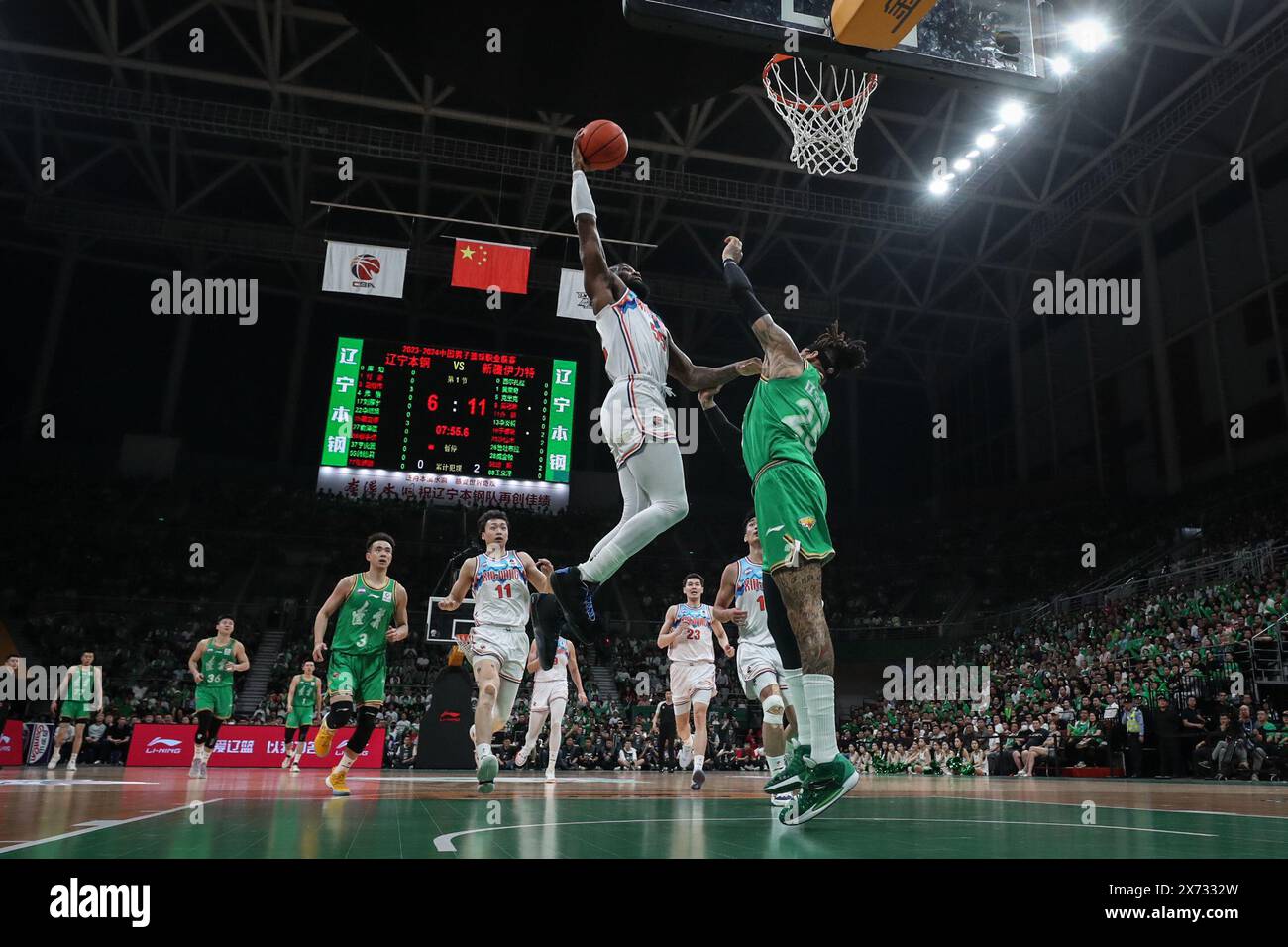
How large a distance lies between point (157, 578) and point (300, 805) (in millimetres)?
23014

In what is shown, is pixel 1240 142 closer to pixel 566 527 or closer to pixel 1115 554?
pixel 1115 554

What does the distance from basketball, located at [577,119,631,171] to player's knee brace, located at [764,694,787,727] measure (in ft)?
13.6

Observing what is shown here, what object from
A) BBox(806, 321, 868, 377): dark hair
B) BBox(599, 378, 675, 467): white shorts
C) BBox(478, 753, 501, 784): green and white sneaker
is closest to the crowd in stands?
BBox(478, 753, 501, 784): green and white sneaker

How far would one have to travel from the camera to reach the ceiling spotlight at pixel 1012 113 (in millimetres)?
19547

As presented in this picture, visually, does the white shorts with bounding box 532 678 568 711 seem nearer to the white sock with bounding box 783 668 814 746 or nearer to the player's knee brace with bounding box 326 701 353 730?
the player's knee brace with bounding box 326 701 353 730

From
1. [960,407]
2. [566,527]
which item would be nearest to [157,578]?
[566,527]

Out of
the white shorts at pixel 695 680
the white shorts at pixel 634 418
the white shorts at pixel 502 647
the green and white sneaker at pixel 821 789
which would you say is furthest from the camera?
the white shorts at pixel 695 680

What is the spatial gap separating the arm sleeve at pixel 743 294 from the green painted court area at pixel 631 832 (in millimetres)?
2656

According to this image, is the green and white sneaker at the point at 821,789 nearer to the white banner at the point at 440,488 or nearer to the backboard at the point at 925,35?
the backboard at the point at 925,35

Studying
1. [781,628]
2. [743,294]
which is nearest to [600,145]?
[743,294]

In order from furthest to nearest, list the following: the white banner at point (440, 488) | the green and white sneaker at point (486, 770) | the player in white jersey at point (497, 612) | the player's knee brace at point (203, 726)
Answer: the white banner at point (440, 488)
the player's knee brace at point (203, 726)
the player in white jersey at point (497, 612)
the green and white sneaker at point (486, 770)

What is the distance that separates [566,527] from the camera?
29250 millimetres

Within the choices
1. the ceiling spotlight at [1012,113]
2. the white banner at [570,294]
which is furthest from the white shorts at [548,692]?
the ceiling spotlight at [1012,113]

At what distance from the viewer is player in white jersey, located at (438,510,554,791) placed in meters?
7.66
